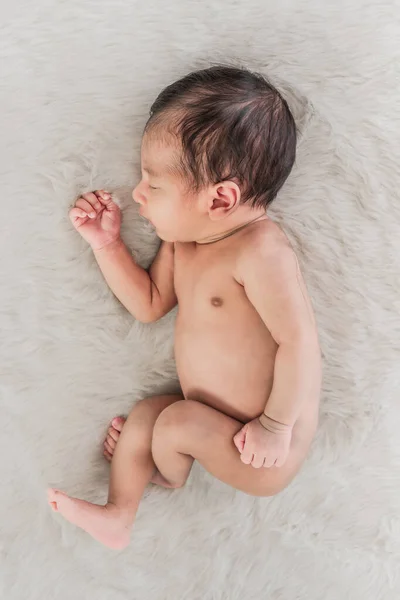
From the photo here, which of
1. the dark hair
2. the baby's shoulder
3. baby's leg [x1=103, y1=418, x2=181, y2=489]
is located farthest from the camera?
baby's leg [x1=103, y1=418, x2=181, y2=489]

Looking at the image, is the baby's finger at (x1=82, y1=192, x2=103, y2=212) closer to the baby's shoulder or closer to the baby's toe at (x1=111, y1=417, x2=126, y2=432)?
the baby's shoulder

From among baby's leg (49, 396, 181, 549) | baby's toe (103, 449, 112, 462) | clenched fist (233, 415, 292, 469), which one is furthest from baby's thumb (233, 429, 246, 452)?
baby's toe (103, 449, 112, 462)

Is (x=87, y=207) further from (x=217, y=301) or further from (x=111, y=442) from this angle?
(x=111, y=442)

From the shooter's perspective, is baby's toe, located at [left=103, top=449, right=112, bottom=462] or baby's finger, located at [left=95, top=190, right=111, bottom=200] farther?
baby's toe, located at [left=103, top=449, right=112, bottom=462]

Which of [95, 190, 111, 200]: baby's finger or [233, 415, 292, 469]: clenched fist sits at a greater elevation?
[95, 190, 111, 200]: baby's finger

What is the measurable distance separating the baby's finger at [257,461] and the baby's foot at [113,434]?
27 cm

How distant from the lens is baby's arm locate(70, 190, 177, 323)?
42.6 inches

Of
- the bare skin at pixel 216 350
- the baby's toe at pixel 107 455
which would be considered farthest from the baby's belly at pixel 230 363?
the baby's toe at pixel 107 455

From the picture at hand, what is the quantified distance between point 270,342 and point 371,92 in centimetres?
49

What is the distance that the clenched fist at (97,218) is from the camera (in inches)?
42.3

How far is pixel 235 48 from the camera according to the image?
3.53ft

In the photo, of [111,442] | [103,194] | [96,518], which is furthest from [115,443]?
[103,194]

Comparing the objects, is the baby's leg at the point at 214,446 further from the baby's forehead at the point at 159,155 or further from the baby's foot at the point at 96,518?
the baby's forehead at the point at 159,155

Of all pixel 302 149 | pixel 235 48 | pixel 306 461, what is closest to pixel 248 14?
pixel 235 48
